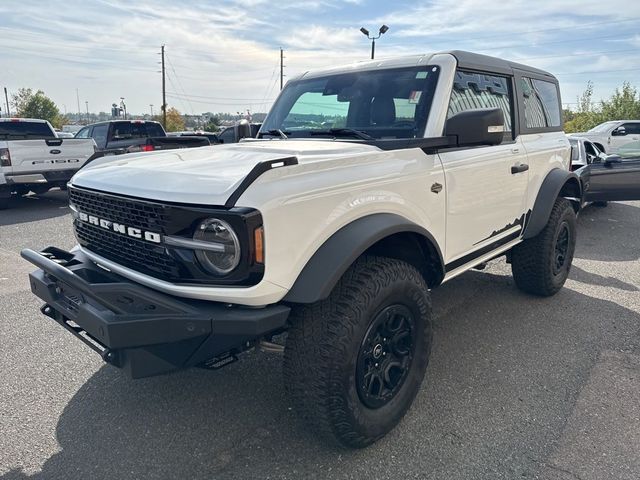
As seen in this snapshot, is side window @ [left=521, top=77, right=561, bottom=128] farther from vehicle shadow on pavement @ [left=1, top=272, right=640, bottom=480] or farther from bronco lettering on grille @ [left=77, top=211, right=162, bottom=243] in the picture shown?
bronco lettering on grille @ [left=77, top=211, right=162, bottom=243]

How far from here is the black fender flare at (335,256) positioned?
2.11m

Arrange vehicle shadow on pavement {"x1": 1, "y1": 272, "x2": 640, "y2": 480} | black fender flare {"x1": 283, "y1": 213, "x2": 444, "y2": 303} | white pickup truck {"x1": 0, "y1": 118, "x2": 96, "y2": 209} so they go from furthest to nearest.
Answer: white pickup truck {"x1": 0, "y1": 118, "x2": 96, "y2": 209}
vehicle shadow on pavement {"x1": 1, "y1": 272, "x2": 640, "y2": 480}
black fender flare {"x1": 283, "y1": 213, "x2": 444, "y2": 303}

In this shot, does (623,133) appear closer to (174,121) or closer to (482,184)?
(482,184)

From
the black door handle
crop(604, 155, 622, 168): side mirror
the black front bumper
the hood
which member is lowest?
the black front bumper

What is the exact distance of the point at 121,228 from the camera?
7.80ft

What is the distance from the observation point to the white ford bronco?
2037mm

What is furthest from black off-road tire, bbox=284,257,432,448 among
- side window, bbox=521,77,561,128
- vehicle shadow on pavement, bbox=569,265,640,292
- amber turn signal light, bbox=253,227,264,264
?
vehicle shadow on pavement, bbox=569,265,640,292

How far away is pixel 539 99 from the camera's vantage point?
14.6 feet

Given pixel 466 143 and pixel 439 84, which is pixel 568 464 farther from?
pixel 439 84

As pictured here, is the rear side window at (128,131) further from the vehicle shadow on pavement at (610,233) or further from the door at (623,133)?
the door at (623,133)

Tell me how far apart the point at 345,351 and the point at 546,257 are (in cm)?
286

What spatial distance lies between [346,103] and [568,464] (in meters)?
2.58

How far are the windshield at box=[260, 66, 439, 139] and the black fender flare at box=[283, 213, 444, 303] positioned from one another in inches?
35.7

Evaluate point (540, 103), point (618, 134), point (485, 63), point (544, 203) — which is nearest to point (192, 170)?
point (485, 63)
